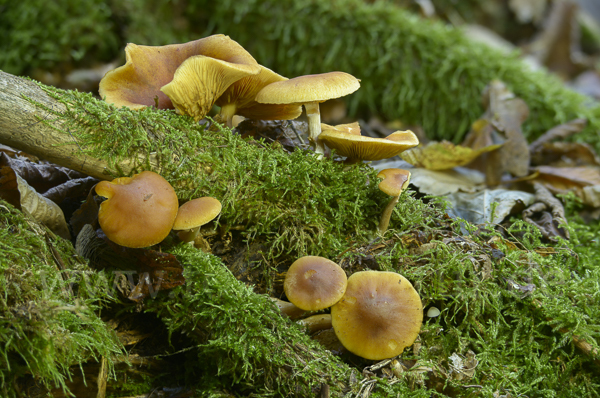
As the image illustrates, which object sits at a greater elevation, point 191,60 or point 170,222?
point 191,60

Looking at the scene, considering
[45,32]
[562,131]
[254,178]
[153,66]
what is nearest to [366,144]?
[254,178]

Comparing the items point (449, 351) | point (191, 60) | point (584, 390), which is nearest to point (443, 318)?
point (449, 351)

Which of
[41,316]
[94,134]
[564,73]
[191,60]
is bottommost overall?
[564,73]

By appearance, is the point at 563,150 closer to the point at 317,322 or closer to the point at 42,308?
the point at 317,322

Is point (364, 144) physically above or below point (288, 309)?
above

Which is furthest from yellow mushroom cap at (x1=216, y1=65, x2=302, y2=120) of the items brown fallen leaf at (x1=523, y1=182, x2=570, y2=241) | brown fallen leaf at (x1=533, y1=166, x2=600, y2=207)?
brown fallen leaf at (x1=533, y1=166, x2=600, y2=207)

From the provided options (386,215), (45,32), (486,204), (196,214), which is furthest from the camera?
(45,32)

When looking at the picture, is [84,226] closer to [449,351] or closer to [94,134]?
[94,134]
